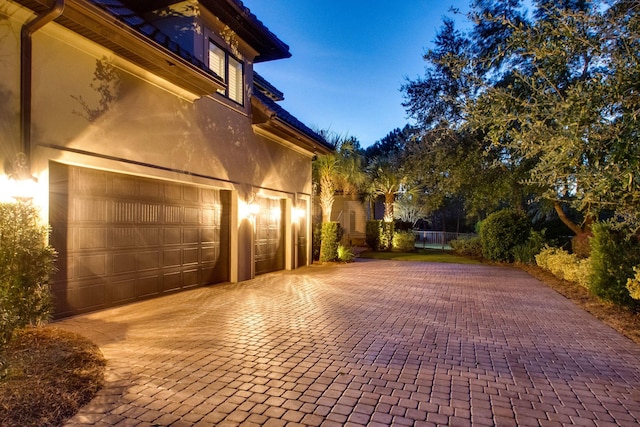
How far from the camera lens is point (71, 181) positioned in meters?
6.12

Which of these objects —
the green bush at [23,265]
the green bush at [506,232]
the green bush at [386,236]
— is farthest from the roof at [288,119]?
the green bush at [386,236]

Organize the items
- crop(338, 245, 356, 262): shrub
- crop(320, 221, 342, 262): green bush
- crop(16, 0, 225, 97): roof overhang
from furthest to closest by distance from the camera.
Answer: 1. crop(338, 245, 356, 262): shrub
2. crop(320, 221, 342, 262): green bush
3. crop(16, 0, 225, 97): roof overhang

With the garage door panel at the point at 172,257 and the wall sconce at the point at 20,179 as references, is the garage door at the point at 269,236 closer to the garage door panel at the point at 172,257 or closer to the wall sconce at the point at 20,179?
the garage door panel at the point at 172,257

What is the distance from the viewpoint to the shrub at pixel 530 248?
15.0m

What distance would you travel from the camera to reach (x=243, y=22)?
967 cm

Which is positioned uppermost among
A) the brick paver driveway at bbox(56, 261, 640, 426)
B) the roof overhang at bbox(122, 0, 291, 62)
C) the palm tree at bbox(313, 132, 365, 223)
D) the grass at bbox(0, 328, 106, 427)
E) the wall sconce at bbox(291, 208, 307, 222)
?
the roof overhang at bbox(122, 0, 291, 62)

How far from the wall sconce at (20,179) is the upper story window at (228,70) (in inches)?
198

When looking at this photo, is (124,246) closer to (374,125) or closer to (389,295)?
(389,295)

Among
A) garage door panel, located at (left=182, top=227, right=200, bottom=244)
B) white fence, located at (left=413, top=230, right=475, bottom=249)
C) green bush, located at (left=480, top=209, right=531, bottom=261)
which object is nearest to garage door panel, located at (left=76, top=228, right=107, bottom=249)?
garage door panel, located at (left=182, top=227, right=200, bottom=244)

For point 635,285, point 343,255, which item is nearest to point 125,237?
point 635,285

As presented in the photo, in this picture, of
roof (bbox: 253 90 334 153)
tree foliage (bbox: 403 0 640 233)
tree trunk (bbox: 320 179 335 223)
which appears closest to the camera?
tree foliage (bbox: 403 0 640 233)

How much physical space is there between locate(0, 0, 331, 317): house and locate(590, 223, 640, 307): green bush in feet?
26.5

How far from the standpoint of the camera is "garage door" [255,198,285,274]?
38.1ft

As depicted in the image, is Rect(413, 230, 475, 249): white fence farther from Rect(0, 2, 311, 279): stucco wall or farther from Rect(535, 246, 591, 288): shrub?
Rect(0, 2, 311, 279): stucco wall
